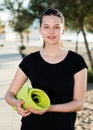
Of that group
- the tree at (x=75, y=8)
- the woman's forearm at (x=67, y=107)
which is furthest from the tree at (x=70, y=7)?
the woman's forearm at (x=67, y=107)

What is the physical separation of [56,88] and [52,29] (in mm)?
403

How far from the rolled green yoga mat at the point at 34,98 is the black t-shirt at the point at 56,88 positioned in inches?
4.3

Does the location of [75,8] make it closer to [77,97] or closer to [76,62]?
[76,62]

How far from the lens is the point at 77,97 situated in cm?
311

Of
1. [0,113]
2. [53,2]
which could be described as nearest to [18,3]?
[53,2]

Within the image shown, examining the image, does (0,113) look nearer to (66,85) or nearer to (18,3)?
(66,85)

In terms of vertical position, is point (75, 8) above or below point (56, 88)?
below

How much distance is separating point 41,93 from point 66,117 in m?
0.27

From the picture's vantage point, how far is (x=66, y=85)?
3113 mm

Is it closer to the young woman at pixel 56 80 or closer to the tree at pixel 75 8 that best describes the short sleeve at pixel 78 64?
the young woman at pixel 56 80

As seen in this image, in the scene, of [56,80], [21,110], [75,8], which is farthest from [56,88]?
[75,8]

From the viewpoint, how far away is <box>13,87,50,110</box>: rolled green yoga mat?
296 cm

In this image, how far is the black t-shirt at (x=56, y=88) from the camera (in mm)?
3119

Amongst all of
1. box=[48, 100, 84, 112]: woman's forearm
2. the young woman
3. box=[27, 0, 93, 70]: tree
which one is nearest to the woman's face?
the young woman
